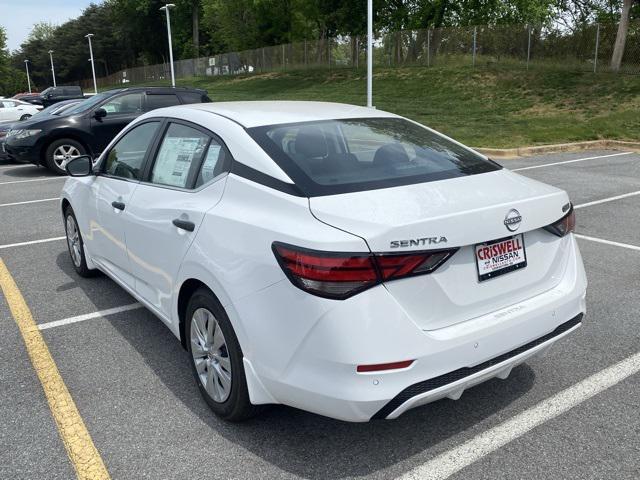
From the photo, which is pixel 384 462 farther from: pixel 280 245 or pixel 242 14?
pixel 242 14

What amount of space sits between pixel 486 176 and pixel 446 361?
43.5 inches

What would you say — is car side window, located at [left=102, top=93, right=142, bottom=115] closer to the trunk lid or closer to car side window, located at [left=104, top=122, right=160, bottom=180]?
car side window, located at [left=104, top=122, right=160, bottom=180]

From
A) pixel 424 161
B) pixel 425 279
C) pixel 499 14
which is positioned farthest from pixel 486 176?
pixel 499 14

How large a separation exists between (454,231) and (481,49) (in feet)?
93.9

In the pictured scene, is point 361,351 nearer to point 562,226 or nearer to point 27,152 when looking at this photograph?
point 562,226

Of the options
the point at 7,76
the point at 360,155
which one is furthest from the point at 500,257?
the point at 7,76

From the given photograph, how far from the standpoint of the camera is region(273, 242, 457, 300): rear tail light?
229cm

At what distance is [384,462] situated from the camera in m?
2.66

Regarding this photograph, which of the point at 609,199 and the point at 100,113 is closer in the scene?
the point at 609,199

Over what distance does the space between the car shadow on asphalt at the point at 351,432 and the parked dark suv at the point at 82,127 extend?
374 inches

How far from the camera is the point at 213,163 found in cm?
314

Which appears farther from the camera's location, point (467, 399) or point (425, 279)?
point (467, 399)

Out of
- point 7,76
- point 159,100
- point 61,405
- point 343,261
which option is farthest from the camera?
point 7,76

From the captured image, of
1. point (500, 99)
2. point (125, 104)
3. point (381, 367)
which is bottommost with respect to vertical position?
point (381, 367)
